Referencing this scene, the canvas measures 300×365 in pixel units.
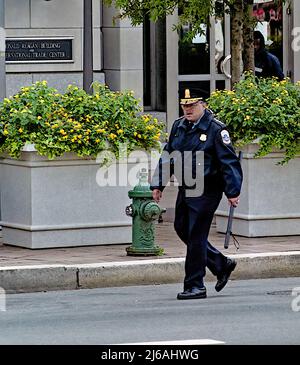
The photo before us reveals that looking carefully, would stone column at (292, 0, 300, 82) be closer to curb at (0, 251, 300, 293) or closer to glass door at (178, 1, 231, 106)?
glass door at (178, 1, 231, 106)

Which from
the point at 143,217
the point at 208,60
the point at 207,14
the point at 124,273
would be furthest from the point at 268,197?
the point at 208,60

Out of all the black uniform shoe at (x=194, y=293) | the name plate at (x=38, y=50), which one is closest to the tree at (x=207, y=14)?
the name plate at (x=38, y=50)

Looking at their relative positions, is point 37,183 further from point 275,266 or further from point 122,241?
point 275,266

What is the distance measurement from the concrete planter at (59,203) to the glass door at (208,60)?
8.79 m

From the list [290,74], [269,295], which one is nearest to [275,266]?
[269,295]

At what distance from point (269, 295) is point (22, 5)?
9627 mm

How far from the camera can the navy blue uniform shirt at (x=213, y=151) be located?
36.3 ft

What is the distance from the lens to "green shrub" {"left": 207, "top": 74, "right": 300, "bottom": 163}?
1389 cm

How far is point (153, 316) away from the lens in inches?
412

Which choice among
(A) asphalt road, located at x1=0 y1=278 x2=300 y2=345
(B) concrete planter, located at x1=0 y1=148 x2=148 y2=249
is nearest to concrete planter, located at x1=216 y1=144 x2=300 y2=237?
(B) concrete planter, located at x1=0 y1=148 x2=148 y2=249

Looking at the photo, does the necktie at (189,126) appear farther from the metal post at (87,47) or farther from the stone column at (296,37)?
the stone column at (296,37)

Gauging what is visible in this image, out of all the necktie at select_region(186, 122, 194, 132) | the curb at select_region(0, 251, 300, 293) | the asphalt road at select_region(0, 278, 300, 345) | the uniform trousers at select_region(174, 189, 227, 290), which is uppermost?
the necktie at select_region(186, 122, 194, 132)

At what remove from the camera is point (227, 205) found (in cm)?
1443

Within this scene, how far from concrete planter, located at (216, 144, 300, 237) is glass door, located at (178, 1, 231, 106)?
319 inches
